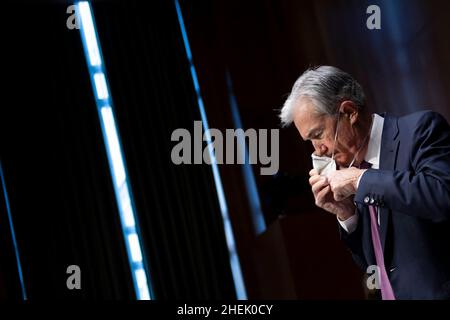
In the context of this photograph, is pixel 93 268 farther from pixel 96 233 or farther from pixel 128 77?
pixel 128 77

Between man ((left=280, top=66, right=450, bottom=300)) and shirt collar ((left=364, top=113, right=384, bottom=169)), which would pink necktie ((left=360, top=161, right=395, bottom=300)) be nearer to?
man ((left=280, top=66, right=450, bottom=300))

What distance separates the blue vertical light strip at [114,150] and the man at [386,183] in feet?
10.4

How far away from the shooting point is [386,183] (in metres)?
1.47

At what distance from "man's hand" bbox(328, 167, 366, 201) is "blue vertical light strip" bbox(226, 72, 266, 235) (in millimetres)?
2779

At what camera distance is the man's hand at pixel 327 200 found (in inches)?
64.1

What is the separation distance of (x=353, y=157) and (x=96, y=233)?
3.16 m

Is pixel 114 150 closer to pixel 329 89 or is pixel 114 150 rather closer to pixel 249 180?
pixel 249 180

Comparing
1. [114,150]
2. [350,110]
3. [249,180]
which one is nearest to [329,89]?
[350,110]

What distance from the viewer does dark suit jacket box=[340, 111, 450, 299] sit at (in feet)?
4.72

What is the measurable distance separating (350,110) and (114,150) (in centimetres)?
337

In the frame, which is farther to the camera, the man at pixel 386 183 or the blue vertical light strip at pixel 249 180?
the blue vertical light strip at pixel 249 180

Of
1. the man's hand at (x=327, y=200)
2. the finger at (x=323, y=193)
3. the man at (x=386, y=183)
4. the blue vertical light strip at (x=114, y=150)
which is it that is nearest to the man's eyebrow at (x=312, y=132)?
the man at (x=386, y=183)

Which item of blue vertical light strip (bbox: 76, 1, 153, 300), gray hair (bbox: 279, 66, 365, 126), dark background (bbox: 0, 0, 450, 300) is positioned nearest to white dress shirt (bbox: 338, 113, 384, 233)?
gray hair (bbox: 279, 66, 365, 126)

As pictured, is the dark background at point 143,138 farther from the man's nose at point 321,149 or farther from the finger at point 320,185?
the finger at point 320,185
